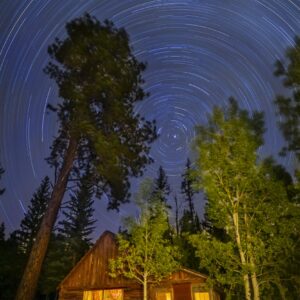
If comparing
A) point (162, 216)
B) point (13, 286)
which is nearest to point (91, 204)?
point (13, 286)

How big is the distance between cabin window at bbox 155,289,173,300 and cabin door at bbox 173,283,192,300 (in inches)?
15.4

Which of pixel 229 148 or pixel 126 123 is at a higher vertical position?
pixel 126 123

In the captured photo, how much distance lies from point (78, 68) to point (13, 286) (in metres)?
23.0

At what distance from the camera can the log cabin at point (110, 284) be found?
18672mm

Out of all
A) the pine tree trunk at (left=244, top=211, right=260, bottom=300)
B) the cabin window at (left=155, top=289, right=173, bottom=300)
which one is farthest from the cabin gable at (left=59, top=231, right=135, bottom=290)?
the pine tree trunk at (left=244, top=211, right=260, bottom=300)

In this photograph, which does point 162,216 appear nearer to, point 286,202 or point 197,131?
point 197,131

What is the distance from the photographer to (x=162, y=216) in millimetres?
18578

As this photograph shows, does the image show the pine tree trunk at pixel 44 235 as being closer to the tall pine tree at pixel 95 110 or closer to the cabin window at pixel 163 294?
the tall pine tree at pixel 95 110

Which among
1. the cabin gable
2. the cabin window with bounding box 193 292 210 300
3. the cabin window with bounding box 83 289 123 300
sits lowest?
the cabin window with bounding box 193 292 210 300

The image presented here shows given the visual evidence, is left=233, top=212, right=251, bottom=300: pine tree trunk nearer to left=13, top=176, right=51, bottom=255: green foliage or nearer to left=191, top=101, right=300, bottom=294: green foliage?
left=191, top=101, right=300, bottom=294: green foliage

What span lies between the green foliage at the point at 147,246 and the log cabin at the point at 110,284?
1.16m

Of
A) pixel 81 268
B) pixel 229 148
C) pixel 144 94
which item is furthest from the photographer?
pixel 81 268

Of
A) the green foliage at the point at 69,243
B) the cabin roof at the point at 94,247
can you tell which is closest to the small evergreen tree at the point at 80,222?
the green foliage at the point at 69,243

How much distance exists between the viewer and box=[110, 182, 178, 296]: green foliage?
684 inches
